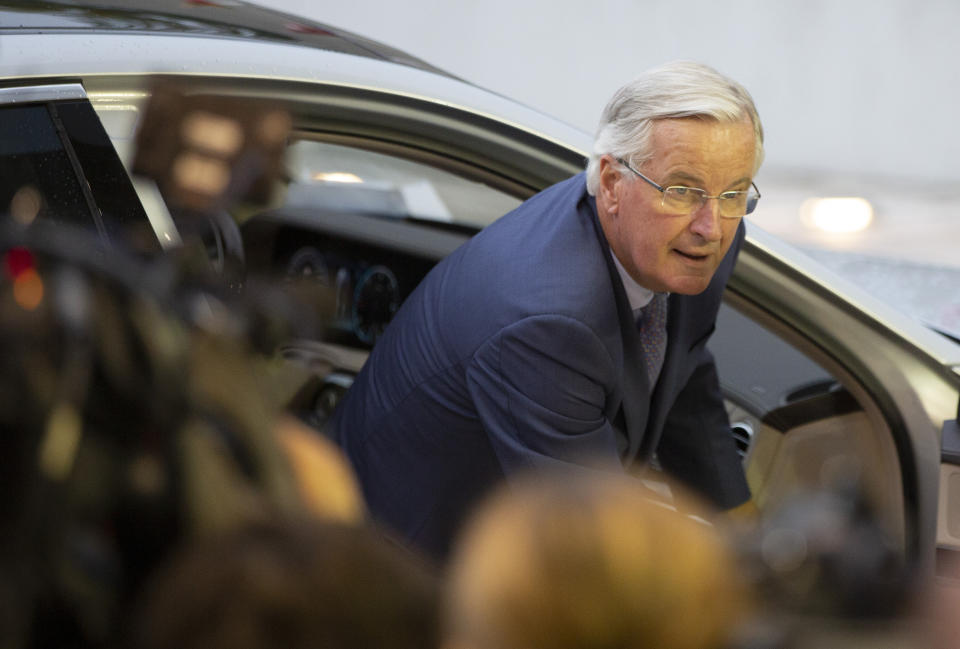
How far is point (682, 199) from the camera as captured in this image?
188 cm

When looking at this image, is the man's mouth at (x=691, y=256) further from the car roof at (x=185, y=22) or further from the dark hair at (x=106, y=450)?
the dark hair at (x=106, y=450)

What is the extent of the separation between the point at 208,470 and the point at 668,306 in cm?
160

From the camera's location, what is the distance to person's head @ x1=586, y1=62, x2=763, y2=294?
72.5 inches

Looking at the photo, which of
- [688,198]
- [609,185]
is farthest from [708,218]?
[609,185]

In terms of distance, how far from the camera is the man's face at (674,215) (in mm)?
1844

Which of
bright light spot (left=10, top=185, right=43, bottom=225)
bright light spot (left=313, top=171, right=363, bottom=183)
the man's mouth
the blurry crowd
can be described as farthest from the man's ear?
bright light spot (left=313, top=171, right=363, bottom=183)

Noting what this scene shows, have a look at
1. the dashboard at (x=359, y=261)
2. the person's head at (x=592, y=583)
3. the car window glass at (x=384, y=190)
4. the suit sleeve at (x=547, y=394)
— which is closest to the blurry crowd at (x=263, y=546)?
the person's head at (x=592, y=583)

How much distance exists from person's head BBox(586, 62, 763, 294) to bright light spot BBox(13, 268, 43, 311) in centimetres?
132

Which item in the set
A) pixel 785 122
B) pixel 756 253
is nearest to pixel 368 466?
pixel 756 253

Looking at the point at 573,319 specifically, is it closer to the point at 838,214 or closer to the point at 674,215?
the point at 674,215

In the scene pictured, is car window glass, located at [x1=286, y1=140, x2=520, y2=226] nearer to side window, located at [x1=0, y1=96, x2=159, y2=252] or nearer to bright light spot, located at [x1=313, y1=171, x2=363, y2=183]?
bright light spot, located at [x1=313, y1=171, x2=363, y2=183]

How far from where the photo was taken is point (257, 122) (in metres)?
1.88

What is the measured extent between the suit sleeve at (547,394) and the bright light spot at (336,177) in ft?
5.14

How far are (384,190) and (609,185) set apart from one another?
1.77m
